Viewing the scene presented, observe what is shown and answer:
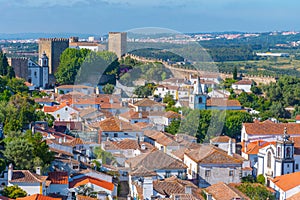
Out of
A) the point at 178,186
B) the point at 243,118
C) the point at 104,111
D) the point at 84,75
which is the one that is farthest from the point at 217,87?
the point at 178,186

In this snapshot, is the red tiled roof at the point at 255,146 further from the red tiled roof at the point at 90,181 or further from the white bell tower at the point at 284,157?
the red tiled roof at the point at 90,181

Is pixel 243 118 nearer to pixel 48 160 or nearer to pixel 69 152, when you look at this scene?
pixel 69 152

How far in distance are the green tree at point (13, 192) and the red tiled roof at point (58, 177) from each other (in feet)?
2.20

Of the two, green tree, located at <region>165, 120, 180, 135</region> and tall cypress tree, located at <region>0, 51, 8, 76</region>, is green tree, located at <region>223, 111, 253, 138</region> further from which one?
tall cypress tree, located at <region>0, 51, 8, 76</region>

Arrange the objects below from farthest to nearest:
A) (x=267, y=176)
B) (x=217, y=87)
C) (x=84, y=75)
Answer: (x=217, y=87) < (x=84, y=75) < (x=267, y=176)

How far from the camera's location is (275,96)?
23062 millimetres

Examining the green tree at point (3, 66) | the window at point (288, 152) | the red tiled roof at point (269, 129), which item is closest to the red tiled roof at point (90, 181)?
the window at point (288, 152)

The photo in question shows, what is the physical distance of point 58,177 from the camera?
9500mm

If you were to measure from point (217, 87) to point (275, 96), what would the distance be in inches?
201

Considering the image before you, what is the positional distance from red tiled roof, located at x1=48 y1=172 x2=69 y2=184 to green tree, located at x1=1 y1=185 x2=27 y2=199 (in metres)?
0.67

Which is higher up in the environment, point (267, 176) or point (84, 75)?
point (84, 75)

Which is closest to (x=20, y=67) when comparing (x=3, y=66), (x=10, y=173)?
(x=3, y=66)

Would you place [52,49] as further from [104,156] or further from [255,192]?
[255,192]

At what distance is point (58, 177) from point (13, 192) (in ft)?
3.22
